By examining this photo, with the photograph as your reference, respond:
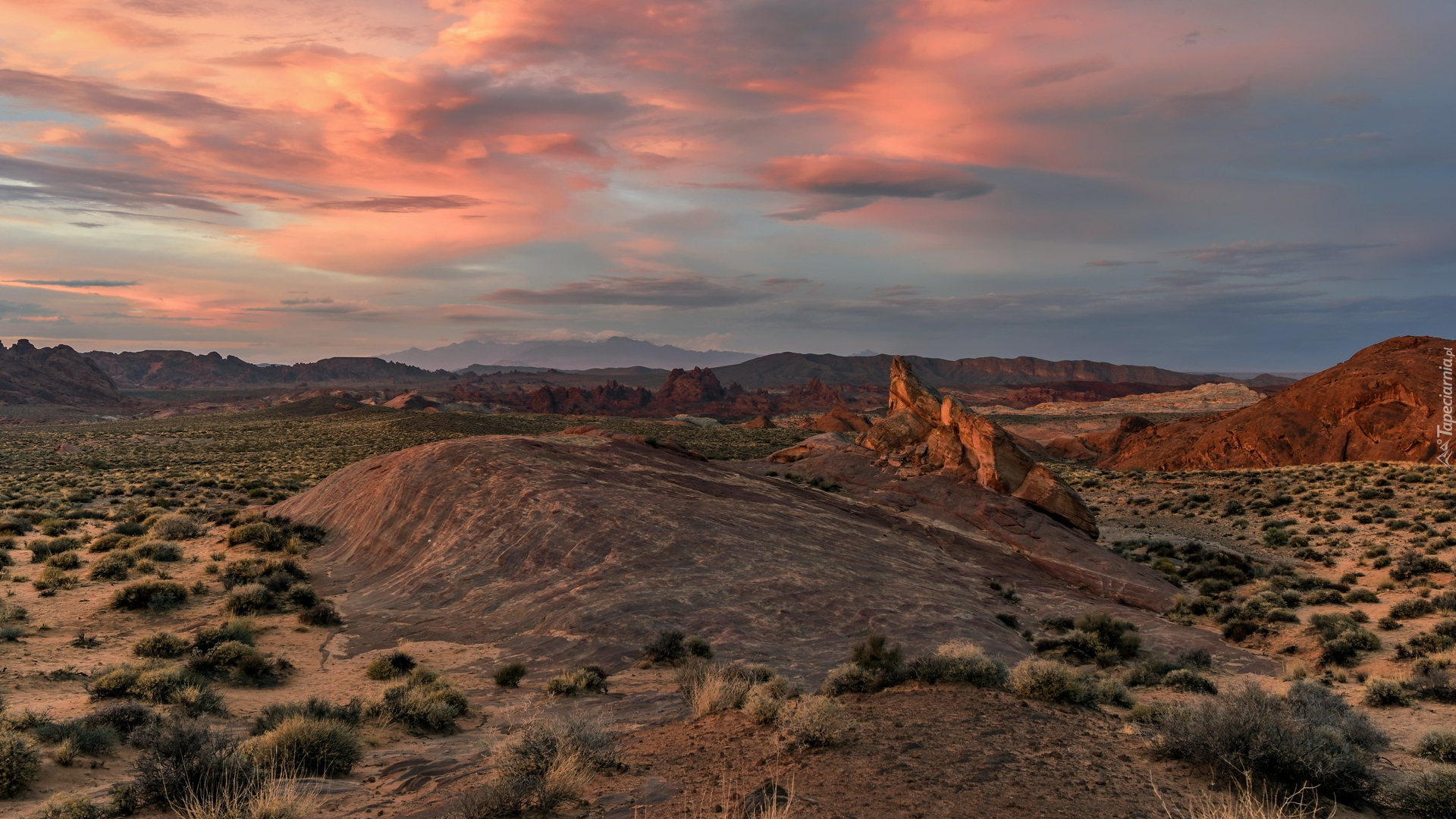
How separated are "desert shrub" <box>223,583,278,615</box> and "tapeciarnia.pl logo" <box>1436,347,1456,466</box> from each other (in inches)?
2525

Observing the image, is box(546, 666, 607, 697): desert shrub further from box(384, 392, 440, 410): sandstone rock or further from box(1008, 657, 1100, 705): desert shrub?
box(384, 392, 440, 410): sandstone rock

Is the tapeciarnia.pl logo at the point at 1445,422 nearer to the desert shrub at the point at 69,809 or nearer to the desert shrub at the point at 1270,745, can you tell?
the desert shrub at the point at 1270,745

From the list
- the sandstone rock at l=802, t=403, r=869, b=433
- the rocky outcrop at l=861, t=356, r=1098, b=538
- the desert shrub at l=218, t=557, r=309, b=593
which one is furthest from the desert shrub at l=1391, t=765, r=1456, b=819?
the sandstone rock at l=802, t=403, r=869, b=433

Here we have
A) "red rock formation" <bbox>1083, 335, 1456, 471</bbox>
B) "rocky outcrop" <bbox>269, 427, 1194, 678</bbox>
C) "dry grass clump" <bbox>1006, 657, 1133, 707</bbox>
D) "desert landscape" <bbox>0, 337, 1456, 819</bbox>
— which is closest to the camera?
"desert landscape" <bbox>0, 337, 1456, 819</bbox>

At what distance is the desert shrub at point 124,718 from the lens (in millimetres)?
10086

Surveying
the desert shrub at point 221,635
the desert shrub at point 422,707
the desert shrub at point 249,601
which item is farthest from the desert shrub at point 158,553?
the desert shrub at point 422,707

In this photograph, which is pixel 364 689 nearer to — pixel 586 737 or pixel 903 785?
pixel 586 737

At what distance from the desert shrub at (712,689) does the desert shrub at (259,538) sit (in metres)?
18.9

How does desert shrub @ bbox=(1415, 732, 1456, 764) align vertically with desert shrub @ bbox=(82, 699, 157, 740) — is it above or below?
below

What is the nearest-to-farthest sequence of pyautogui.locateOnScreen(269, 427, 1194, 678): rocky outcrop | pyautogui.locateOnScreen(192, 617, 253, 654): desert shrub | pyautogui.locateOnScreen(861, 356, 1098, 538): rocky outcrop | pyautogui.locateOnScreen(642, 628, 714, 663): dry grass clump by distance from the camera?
pyautogui.locateOnScreen(192, 617, 253, 654): desert shrub, pyautogui.locateOnScreen(642, 628, 714, 663): dry grass clump, pyautogui.locateOnScreen(269, 427, 1194, 678): rocky outcrop, pyautogui.locateOnScreen(861, 356, 1098, 538): rocky outcrop

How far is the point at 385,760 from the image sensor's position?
10125 mm

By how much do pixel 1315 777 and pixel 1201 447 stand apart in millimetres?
68630

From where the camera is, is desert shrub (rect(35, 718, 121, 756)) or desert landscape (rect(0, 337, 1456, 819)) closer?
desert landscape (rect(0, 337, 1456, 819))

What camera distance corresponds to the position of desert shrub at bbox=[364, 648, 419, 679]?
14.7 m
